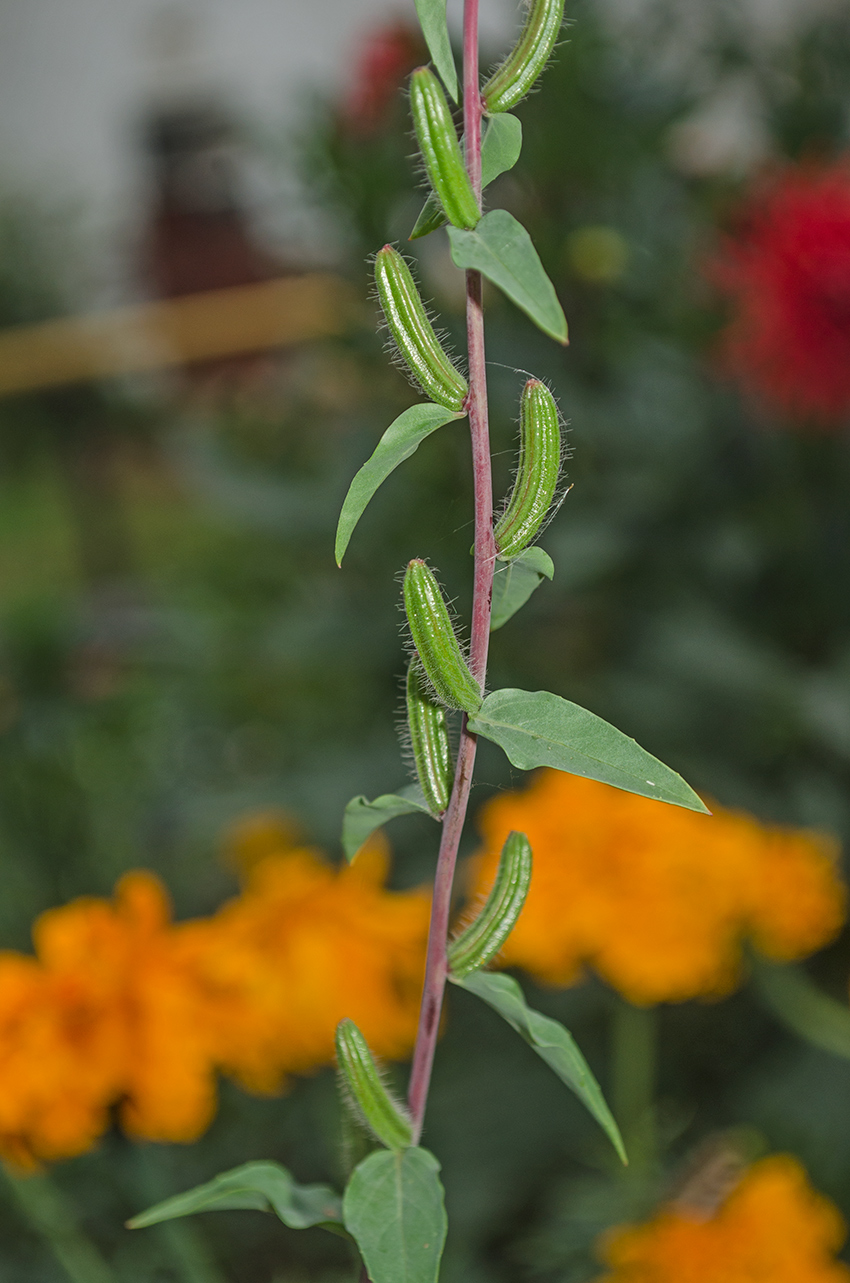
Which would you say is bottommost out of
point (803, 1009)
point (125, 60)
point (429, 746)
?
point (803, 1009)

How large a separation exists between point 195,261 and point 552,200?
4.08 ft

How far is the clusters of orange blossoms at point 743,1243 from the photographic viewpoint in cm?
14

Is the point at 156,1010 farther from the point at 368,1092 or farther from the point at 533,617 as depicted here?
the point at 533,617

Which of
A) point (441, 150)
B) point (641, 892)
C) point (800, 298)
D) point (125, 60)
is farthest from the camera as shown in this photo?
point (125, 60)

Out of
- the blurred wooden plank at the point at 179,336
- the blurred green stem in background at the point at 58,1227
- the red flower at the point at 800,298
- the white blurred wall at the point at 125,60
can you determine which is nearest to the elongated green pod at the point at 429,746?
the blurred green stem in background at the point at 58,1227

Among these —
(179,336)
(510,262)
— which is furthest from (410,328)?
(179,336)

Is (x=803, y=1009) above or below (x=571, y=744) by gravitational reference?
below

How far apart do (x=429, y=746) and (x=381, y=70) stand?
30cm

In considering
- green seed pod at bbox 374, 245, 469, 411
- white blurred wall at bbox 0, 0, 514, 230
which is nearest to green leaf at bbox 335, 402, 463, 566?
green seed pod at bbox 374, 245, 469, 411

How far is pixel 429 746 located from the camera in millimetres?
68

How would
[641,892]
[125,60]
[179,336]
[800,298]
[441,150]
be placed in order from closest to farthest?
1. [441,150]
2. [641,892]
3. [800,298]
4. [179,336]
5. [125,60]

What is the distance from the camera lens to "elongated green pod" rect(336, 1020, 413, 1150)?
0.07 metres

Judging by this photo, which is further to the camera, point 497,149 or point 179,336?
point 179,336

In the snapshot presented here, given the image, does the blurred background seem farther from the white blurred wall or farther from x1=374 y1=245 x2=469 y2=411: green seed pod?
the white blurred wall
